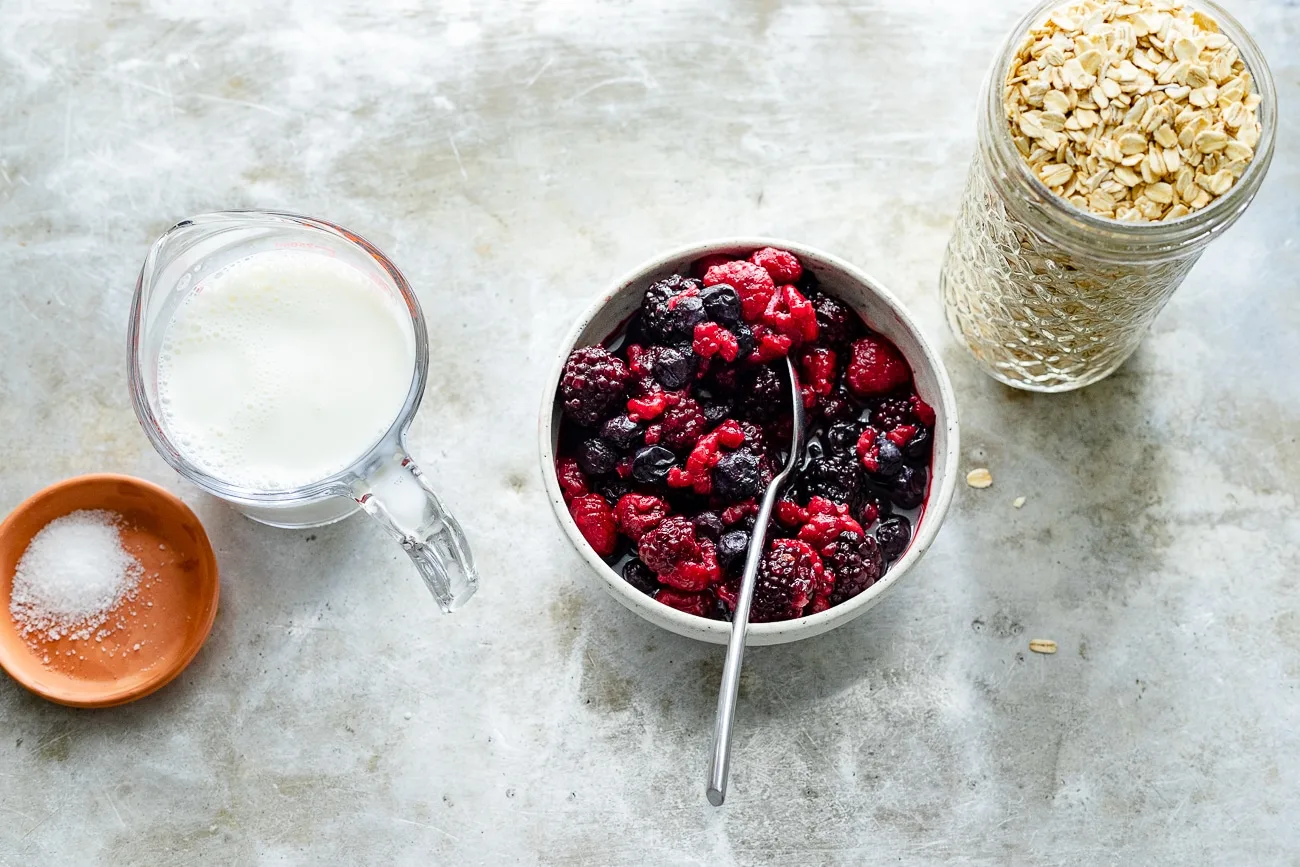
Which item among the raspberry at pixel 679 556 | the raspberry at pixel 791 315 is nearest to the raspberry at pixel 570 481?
the raspberry at pixel 679 556

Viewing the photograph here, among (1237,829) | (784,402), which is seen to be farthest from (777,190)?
(1237,829)

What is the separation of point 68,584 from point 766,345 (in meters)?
1.12

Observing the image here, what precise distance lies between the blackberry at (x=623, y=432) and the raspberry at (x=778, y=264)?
286 mm

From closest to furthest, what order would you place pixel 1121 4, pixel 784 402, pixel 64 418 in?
pixel 1121 4, pixel 784 402, pixel 64 418

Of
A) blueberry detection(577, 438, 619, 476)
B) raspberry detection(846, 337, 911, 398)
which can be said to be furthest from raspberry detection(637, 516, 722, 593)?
raspberry detection(846, 337, 911, 398)

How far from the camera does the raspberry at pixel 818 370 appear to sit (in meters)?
1.60

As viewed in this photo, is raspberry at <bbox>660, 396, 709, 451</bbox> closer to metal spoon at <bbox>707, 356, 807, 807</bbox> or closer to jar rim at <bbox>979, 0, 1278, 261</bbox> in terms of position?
metal spoon at <bbox>707, 356, 807, 807</bbox>

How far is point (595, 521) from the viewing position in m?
1.54

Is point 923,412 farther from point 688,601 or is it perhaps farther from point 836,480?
point 688,601

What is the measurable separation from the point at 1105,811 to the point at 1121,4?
116 centimetres

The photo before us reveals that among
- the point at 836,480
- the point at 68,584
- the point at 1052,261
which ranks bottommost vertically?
the point at 68,584

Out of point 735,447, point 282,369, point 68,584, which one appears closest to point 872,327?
point 735,447

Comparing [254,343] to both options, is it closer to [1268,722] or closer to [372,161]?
[372,161]

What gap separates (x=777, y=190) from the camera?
76.0 inches
